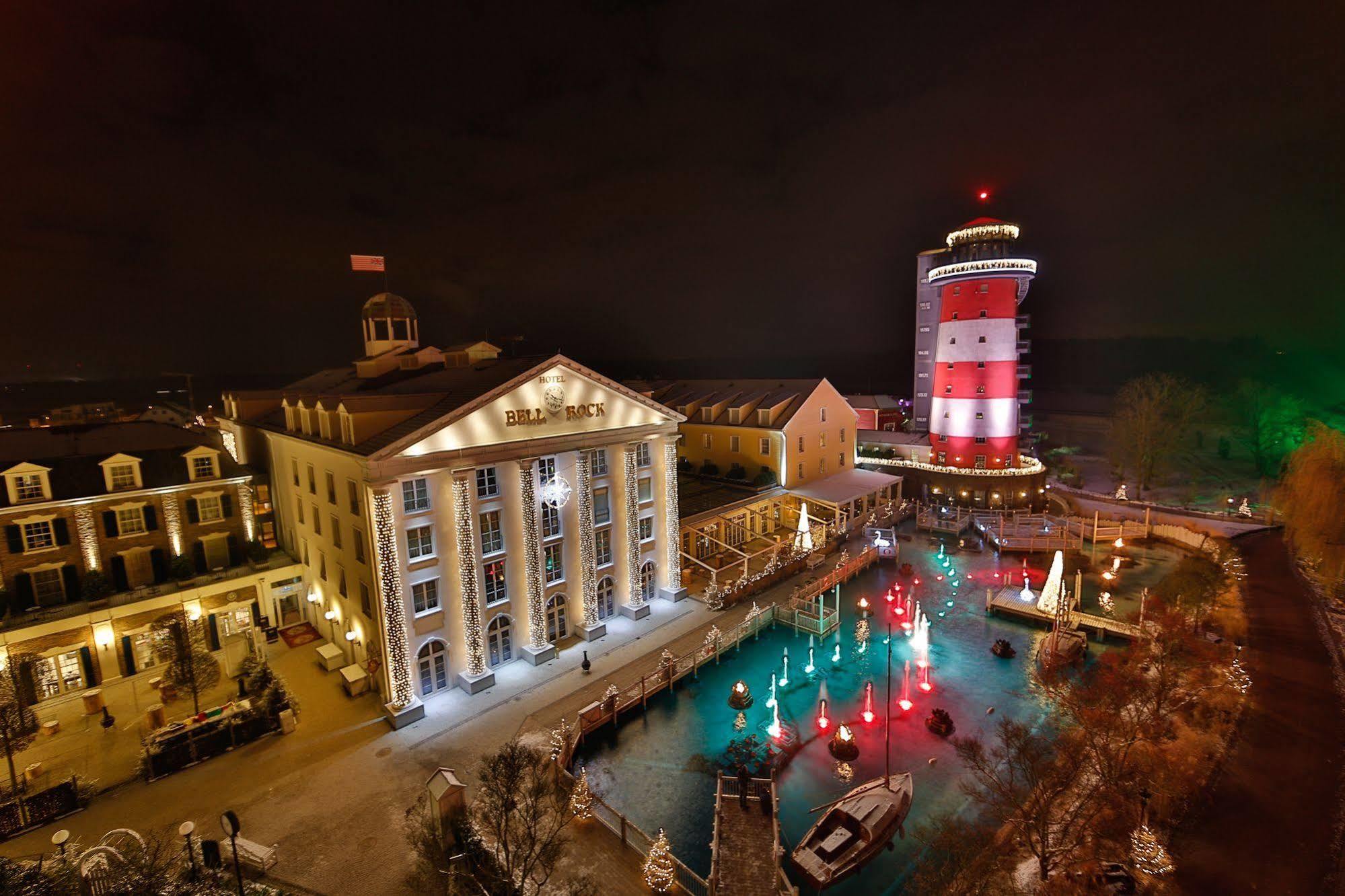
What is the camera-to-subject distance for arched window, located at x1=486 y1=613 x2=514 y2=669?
2708 centimetres

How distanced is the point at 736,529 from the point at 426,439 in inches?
1014

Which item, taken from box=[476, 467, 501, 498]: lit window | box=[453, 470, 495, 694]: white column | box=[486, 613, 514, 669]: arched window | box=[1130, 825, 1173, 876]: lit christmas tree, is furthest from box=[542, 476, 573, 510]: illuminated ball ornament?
box=[1130, 825, 1173, 876]: lit christmas tree

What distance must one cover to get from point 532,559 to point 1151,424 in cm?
5761

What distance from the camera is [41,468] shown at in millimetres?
24516

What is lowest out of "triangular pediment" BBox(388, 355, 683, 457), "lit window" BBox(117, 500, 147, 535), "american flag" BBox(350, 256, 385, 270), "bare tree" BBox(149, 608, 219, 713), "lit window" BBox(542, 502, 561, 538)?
"bare tree" BBox(149, 608, 219, 713)

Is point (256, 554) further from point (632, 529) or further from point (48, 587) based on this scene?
point (632, 529)

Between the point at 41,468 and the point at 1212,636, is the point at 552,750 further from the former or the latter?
the point at 1212,636

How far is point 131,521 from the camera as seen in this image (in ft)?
89.1

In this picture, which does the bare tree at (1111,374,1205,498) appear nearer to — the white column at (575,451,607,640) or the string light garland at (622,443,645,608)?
the string light garland at (622,443,645,608)

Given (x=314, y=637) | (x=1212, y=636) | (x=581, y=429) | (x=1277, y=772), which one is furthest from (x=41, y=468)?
(x=1212, y=636)

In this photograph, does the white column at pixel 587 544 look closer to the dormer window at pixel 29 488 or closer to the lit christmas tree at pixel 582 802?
the lit christmas tree at pixel 582 802

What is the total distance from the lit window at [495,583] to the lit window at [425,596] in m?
2.14

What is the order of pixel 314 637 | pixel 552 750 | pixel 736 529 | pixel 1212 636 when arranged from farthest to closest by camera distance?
1. pixel 736 529
2. pixel 314 637
3. pixel 1212 636
4. pixel 552 750

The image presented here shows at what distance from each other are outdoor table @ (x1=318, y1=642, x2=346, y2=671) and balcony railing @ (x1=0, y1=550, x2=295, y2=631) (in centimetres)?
608
